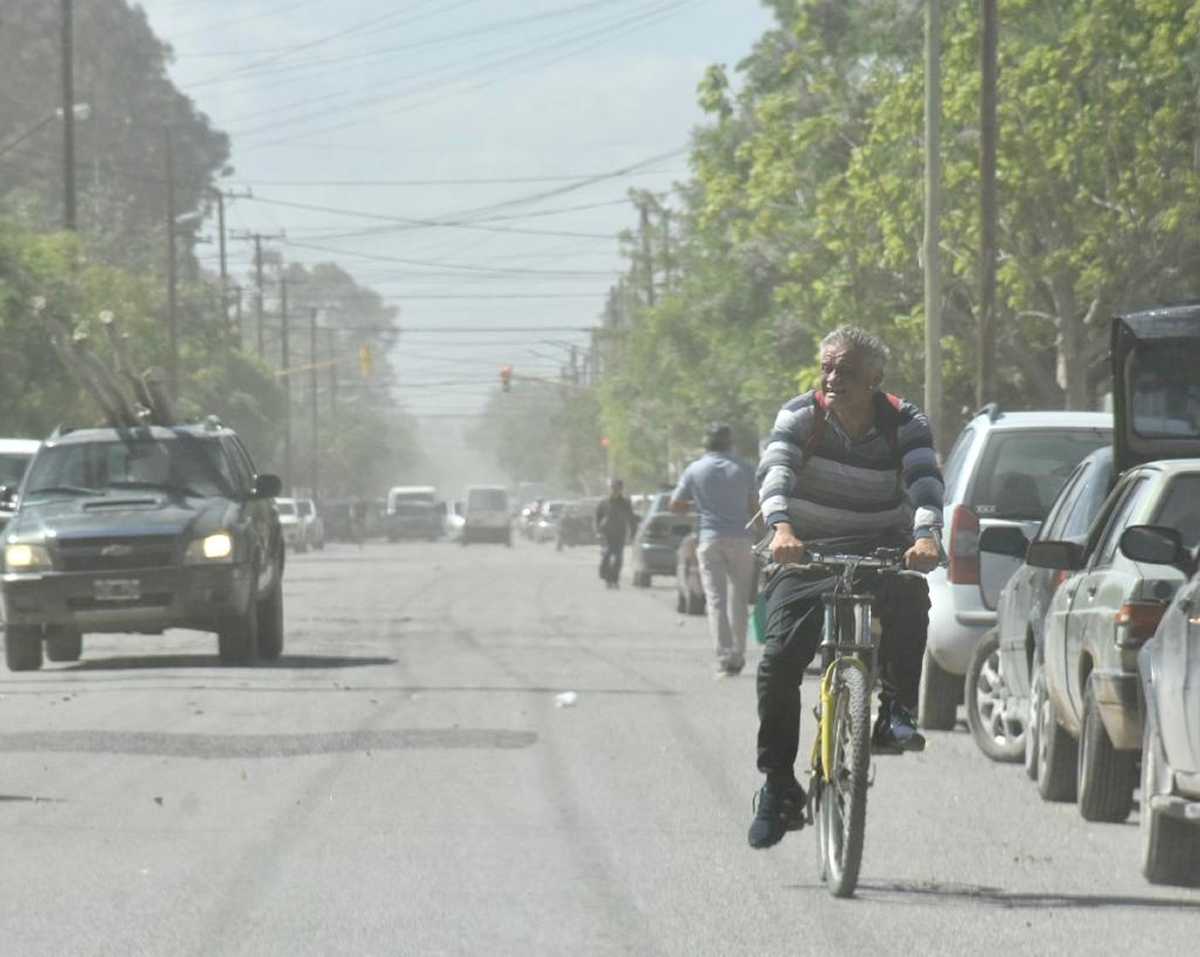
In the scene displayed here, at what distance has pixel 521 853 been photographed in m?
10.0

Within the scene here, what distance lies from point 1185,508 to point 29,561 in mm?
11279

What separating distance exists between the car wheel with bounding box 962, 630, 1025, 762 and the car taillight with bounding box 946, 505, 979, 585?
0.93 meters

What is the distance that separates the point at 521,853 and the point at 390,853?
0.47 metres

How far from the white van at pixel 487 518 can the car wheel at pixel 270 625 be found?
67.8 m

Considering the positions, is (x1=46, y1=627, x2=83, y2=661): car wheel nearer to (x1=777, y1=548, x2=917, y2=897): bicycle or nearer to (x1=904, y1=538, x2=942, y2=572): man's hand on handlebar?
(x1=777, y1=548, x2=917, y2=897): bicycle

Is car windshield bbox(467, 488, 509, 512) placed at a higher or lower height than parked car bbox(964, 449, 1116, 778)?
lower

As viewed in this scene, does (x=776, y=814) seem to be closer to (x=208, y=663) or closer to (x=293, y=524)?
(x=208, y=663)

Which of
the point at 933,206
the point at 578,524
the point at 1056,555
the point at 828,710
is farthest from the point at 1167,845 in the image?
the point at 578,524

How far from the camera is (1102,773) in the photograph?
10930 mm

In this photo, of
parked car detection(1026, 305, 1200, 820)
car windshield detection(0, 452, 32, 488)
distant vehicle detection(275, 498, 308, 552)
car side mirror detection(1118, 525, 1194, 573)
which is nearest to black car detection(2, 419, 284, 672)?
car windshield detection(0, 452, 32, 488)

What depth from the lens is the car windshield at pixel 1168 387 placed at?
13.4 m

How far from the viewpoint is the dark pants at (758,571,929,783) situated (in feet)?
30.2

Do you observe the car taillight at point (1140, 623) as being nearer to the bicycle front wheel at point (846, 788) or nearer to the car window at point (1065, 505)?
the bicycle front wheel at point (846, 788)

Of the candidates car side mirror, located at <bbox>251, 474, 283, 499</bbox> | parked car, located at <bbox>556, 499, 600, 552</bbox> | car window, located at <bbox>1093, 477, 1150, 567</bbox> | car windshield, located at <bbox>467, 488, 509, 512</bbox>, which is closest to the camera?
car window, located at <bbox>1093, 477, 1150, 567</bbox>
